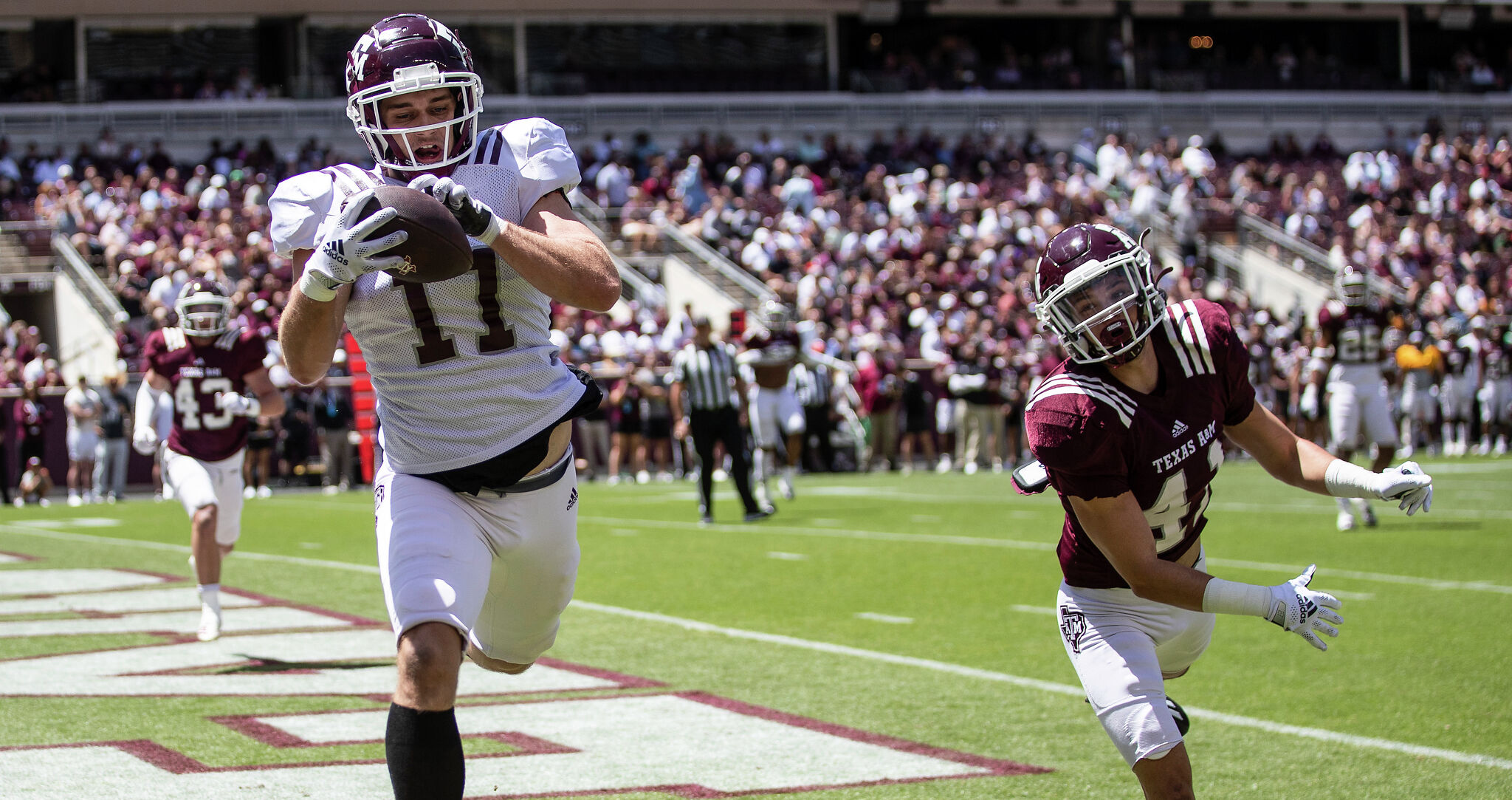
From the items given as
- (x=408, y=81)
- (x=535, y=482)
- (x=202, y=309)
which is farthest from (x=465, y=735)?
(x=202, y=309)

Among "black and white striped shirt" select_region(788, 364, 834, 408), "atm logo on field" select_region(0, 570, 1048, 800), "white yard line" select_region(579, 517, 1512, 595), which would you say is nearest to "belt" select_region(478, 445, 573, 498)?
"atm logo on field" select_region(0, 570, 1048, 800)

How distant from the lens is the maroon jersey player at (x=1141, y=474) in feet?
11.2

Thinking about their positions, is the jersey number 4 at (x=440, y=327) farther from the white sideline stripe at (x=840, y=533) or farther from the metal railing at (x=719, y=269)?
the metal railing at (x=719, y=269)

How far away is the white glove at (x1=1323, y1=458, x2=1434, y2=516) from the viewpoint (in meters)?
3.58

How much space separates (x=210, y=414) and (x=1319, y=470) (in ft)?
18.2

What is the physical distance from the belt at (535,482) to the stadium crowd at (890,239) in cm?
1536

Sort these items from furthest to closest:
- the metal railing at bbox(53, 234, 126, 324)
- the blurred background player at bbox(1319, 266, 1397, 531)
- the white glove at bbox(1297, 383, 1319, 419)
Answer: the metal railing at bbox(53, 234, 126, 324), the white glove at bbox(1297, 383, 1319, 419), the blurred background player at bbox(1319, 266, 1397, 531)

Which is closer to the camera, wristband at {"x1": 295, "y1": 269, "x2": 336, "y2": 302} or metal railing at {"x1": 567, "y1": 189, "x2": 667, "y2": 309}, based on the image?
wristband at {"x1": 295, "y1": 269, "x2": 336, "y2": 302}

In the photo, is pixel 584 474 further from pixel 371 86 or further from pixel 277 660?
pixel 371 86

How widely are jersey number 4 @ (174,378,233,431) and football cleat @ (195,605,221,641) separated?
2.93 ft

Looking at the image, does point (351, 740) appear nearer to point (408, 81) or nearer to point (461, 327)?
point (461, 327)

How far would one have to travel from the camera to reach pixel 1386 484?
3580 millimetres

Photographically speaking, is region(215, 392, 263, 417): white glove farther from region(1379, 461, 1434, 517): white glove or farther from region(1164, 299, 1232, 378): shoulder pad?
region(1379, 461, 1434, 517): white glove

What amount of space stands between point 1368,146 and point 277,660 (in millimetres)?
33870
